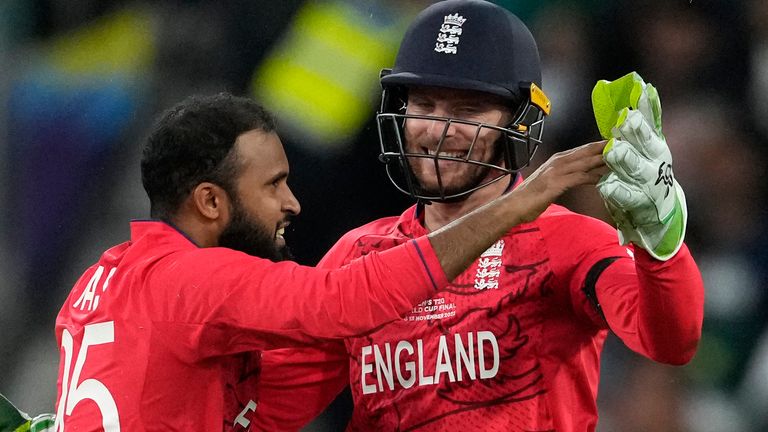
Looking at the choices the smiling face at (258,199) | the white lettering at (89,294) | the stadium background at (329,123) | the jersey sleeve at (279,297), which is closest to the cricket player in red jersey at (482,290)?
the jersey sleeve at (279,297)

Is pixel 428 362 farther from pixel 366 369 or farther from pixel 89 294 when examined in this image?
pixel 89 294

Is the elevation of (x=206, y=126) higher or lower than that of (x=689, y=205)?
higher

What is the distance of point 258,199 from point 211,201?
9cm

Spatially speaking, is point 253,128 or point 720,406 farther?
point 720,406

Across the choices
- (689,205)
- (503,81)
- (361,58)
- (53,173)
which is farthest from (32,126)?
(689,205)

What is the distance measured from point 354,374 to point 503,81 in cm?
67

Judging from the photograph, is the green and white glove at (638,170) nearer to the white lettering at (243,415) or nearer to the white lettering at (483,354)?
the white lettering at (483,354)

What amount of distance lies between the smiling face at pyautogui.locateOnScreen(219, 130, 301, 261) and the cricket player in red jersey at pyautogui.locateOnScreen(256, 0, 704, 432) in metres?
0.25

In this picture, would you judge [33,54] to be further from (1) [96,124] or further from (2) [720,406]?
(2) [720,406]

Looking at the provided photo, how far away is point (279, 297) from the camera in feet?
6.11

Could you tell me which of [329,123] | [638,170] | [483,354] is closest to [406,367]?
[483,354]

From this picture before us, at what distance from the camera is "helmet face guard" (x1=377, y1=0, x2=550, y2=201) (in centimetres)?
220

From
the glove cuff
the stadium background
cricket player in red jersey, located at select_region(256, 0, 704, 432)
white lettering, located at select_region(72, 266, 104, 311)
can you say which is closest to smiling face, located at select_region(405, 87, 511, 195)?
cricket player in red jersey, located at select_region(256, 0, 704, 432)

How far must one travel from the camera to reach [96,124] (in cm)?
326
